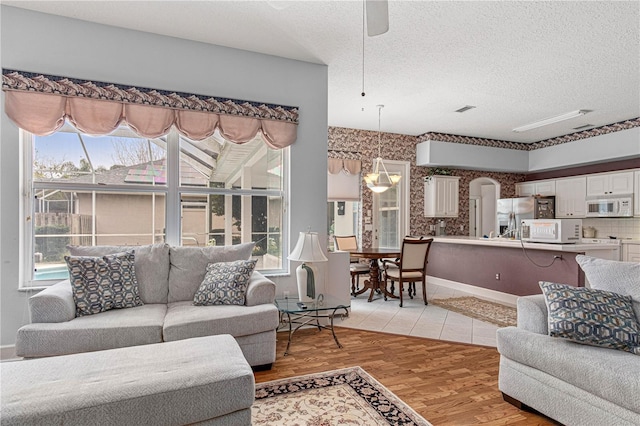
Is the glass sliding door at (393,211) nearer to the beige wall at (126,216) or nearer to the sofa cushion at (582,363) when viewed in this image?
the beige wall at (126,216)

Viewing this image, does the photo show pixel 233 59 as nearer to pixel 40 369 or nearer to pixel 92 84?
pixel 92 84

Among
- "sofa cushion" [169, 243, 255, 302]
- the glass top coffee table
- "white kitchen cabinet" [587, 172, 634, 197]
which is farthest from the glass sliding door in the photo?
"sofa cushion" [169, 243, 255, 302]

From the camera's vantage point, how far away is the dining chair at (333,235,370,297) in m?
5.46

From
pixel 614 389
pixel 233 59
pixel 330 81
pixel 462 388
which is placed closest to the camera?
pixel 614 389

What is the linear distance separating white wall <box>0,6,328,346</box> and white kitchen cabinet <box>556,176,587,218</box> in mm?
5920

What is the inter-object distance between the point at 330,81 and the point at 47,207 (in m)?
3.47

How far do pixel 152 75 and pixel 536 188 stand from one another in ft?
26.2

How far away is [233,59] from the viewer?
3.82 m

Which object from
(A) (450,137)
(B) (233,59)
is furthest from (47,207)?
(A) (450,137)

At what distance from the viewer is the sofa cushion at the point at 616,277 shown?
2203mm

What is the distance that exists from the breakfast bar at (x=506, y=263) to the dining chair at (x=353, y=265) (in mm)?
1756

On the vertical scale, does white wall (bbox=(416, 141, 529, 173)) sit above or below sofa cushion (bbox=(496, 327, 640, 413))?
above

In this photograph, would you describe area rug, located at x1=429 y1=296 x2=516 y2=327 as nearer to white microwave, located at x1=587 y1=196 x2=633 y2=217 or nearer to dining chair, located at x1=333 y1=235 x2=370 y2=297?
dining chair, located at x1=333 y1=235 x2=370 y2=297

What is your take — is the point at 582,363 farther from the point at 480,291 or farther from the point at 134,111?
the point at 480,291
